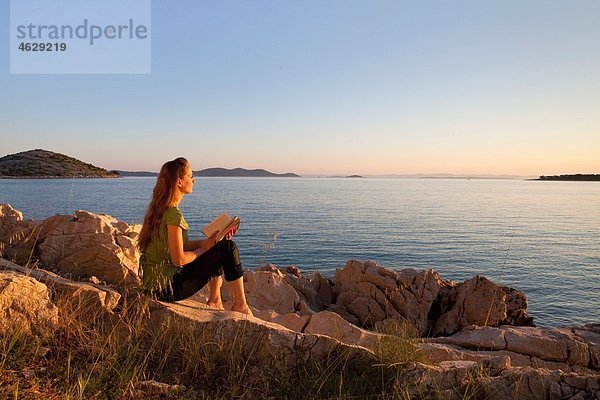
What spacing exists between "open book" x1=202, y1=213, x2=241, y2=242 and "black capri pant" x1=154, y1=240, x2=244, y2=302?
173 millimetres

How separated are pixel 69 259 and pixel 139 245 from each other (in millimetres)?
→ 2421

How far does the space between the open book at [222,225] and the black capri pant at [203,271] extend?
173 millimetres

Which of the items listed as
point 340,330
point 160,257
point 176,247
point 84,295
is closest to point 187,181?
point 176,247

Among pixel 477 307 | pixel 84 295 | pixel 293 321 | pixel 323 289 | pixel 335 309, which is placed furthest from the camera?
pixel 323 289

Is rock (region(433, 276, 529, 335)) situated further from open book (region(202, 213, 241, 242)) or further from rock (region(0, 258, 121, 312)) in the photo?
rock (region(0, 258, 121, 312))

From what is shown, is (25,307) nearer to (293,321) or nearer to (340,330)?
(340,330)

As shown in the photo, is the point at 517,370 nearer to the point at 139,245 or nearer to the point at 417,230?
the point at 139,245

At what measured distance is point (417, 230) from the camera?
122 ft

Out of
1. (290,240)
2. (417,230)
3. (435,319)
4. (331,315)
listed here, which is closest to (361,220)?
(417,230)

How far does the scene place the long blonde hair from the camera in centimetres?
607

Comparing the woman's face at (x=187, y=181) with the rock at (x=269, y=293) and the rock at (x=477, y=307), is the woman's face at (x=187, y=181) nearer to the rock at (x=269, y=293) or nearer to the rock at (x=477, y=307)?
the rock at (x=269, y=293)

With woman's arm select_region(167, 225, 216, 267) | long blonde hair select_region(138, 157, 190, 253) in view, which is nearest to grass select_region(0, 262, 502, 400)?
woman's arm select_region(167, 225, 216, 267)

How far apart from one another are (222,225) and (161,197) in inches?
36.5

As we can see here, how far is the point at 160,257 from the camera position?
610cm
